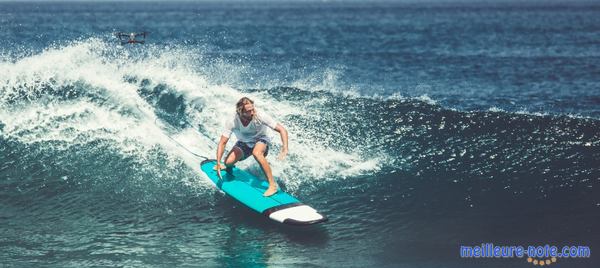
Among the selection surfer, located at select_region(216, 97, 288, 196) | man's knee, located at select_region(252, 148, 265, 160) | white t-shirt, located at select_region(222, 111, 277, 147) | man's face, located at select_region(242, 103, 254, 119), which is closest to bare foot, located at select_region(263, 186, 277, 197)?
surfer, located at select_region(216, 97, 288, 196)

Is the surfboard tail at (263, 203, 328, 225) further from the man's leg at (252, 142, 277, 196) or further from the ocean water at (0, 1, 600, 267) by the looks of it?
Result: the man's leg at (252, 142, 277, 196)

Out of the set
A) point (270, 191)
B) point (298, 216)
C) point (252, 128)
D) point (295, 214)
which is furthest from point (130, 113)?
point (298, 216)

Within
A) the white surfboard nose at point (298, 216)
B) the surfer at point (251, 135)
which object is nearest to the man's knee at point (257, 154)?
the surfer at point (251, 135)

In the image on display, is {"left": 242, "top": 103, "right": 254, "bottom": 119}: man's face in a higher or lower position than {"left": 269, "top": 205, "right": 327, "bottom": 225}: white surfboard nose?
higher

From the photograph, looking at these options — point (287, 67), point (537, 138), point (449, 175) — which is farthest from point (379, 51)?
point (449, 175)

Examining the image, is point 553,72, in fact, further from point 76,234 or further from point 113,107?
point 76,234

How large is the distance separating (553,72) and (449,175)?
Result: 77.5 ft

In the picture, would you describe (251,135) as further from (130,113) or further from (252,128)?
(130,113)

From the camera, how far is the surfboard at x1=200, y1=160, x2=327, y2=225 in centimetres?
1080

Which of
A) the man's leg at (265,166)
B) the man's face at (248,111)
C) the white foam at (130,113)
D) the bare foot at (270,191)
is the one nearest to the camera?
the man's face at (248,111)

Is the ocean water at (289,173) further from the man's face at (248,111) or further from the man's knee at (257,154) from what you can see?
the man's face at (248,111)

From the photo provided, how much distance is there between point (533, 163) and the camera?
14.8 metres

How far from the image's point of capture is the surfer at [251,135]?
11.8 m

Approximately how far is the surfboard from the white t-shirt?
3.03 feet
